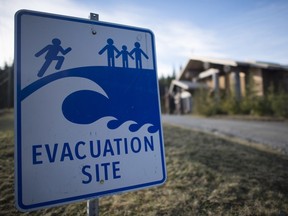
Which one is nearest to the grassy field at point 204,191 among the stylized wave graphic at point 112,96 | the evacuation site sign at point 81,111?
the evacuation site sign at point 81,111

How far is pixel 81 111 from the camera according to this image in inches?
44.8

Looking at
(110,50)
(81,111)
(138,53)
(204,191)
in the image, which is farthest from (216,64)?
(81,111)

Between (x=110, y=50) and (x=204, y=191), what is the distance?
2.17 m

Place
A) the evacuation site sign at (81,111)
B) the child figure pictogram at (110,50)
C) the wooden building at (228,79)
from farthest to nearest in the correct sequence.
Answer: the wooden building at (228,79), the child figure pictogram at (110,50), the evacuation site sign at (81,111)

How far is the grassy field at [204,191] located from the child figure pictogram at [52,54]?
65.0 inches

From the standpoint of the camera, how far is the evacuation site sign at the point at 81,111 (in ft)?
3.35

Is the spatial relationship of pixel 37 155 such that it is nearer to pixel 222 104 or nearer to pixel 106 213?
pixel 106 213

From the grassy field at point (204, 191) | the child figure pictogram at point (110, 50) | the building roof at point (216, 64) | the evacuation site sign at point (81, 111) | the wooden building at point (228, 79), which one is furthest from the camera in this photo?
the wooden building at point (228, 79)

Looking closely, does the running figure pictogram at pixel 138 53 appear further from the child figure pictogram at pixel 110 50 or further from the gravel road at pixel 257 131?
the gravel road at pixel 257 131

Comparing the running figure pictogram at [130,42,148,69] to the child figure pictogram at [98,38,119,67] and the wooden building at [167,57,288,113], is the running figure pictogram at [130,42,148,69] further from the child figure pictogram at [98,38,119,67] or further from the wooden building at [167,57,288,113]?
the wooden building at [167,57,288,113]

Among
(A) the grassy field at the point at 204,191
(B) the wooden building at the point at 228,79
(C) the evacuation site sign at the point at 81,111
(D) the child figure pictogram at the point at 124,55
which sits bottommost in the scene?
(A) the grassy field at the point at 204,191

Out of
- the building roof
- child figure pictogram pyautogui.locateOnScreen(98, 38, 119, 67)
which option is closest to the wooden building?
the building roof

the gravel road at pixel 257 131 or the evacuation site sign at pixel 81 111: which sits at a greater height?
the evacuation site sign at pixel 81 111

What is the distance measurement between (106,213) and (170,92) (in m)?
27.4
